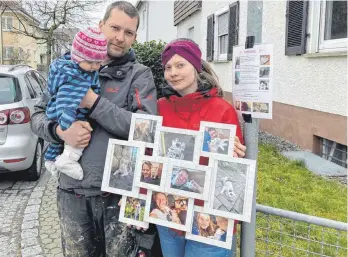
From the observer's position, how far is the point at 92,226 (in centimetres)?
203

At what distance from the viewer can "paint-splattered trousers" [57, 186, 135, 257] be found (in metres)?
1.95

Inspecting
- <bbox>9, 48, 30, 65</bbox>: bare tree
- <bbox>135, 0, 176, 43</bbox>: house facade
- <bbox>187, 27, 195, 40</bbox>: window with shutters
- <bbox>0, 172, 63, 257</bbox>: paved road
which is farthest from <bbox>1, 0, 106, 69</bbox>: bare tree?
<bbox>0, 172, 63, 257</bbox>: paved road

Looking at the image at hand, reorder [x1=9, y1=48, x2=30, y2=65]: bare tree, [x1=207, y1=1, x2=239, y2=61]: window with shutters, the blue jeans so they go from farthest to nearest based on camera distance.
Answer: [x1=9, y1=48, x2=30, y2=65]: bare tree → [x1=207, y1=1, x2=239, y2=61]: window with shutters → the blue jeans

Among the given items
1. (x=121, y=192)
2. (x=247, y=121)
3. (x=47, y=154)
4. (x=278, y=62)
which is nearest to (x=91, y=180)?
(x=121, y=192)

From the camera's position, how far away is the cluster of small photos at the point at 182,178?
1.58 m

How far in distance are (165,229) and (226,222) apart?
462 mm

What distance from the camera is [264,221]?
7.29 ft

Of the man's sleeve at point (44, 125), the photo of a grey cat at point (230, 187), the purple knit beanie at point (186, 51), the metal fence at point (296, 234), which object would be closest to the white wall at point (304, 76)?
the metal fence at point (296, 234)

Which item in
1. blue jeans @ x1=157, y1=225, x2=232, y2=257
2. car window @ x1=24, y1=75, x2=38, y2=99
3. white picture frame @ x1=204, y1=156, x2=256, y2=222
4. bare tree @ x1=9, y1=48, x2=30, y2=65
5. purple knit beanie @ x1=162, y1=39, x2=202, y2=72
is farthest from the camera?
bare tree @ x1=9, y1=48, x2=30, y2=65

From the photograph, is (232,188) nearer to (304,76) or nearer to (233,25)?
(304,76)

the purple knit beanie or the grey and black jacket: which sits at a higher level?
the purple knit beanie

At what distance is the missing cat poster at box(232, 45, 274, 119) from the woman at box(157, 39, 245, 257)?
0.10 metres

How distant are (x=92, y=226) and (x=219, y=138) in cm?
92

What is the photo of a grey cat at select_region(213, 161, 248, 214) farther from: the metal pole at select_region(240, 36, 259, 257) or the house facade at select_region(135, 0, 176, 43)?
the house facade at select_region(135, 0, 176, 43)
